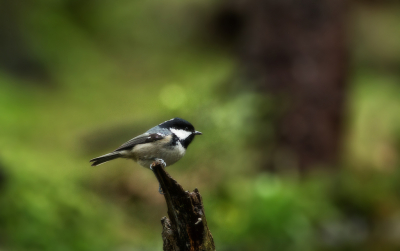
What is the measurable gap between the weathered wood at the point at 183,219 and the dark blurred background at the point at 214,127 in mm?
1757

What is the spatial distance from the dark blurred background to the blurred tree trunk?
13 millimetres

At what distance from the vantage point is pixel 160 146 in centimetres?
251

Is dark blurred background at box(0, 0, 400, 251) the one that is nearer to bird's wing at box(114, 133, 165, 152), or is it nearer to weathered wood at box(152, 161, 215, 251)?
bird's wing at box(114, 133, 165, 152)

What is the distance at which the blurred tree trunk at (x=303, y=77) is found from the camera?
5.30 meters

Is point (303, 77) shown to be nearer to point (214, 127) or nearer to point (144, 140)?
point (214, 127)

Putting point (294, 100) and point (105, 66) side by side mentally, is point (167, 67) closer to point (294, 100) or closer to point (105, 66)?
point (105, 66)

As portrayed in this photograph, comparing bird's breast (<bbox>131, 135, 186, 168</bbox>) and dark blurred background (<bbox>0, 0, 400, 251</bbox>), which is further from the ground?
dark blurred background (<bbox>0, 0, 400, 251</bbox>)

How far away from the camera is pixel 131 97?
260 inches

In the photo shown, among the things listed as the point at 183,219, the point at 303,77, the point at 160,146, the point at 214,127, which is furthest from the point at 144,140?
the point at 303,77

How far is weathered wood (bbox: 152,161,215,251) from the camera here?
200 centimetres

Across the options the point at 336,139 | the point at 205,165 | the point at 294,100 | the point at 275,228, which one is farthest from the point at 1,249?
the point at 336,139

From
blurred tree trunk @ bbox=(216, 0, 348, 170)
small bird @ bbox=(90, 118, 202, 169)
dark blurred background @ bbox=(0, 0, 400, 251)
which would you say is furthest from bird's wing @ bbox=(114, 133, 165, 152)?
blurred tree trunk @ bbox=(216, 0, 348, 170)

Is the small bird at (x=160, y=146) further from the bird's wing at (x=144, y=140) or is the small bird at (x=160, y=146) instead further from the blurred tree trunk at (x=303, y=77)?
the blurred tree trunk at (x=303, y=77)

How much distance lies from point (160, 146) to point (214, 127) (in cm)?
157
